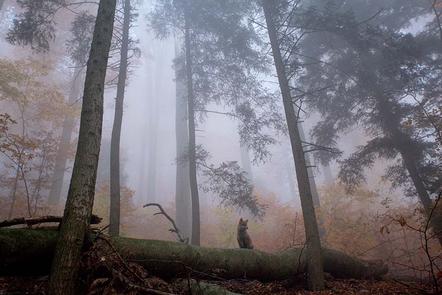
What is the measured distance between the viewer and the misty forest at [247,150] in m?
4.94

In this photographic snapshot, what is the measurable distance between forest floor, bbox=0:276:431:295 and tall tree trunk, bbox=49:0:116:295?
0.48 m

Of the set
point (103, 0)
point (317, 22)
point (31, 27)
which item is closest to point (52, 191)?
point (31, 27)

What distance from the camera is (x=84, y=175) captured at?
15.7ft

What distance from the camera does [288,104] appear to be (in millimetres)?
8359

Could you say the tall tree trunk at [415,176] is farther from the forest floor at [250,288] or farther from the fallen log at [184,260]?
the forest floor at [250,288]

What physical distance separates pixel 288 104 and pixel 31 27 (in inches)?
281

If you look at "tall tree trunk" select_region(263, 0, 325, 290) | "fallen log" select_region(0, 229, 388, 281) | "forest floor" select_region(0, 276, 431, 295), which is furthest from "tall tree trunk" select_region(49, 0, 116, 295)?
"tall tree trunk" select_region(263, 0, 325, 290)

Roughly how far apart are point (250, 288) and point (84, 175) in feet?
13.0

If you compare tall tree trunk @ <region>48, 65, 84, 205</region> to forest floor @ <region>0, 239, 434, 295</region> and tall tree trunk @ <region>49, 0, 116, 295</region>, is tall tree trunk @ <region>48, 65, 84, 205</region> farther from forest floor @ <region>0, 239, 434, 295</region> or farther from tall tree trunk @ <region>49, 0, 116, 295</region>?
forest floor @ <region>0, 239, 434, 295</region>

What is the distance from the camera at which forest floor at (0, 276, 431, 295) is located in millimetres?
4434

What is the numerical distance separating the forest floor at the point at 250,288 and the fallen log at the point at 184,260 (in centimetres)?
21

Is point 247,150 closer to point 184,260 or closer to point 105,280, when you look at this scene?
point 184,260

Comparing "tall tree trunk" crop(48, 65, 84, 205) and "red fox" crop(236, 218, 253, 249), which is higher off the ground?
"tall tree trunk" crop(48, 65, 84, 205)

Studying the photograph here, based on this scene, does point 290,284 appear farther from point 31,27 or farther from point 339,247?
point 31,27
